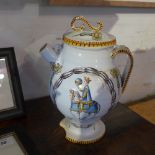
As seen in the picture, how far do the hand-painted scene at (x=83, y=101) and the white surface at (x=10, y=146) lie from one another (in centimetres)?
12

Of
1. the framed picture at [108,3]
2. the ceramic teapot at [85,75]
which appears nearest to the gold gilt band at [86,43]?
the ceramic teapot at [85,75]

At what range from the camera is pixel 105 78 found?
1.71 ft

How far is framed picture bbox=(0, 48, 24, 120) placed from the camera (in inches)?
23.9

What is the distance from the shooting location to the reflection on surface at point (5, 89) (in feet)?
1.99

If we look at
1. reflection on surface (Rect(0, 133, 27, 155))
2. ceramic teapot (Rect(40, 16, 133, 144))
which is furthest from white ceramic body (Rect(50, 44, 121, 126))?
reflection on surface (Rect(0, 133, 27, 155))

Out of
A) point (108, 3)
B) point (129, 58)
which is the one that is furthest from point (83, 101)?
point (108, 3)

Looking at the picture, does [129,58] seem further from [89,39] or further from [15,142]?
[15,142]

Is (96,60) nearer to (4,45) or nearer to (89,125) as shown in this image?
(89,125)

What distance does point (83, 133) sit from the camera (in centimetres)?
58

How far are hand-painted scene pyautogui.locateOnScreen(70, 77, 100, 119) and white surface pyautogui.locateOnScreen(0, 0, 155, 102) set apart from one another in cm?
22

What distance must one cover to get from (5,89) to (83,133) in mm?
199

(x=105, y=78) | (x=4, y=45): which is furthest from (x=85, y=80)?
(x=4, y=45)

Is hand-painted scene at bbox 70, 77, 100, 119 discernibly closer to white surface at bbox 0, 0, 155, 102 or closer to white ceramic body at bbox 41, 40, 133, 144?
white ceramic body at bbox 41, 40, 133, 144

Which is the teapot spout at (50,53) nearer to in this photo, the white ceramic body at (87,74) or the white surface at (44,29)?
the white ceramic body at (87,74)
